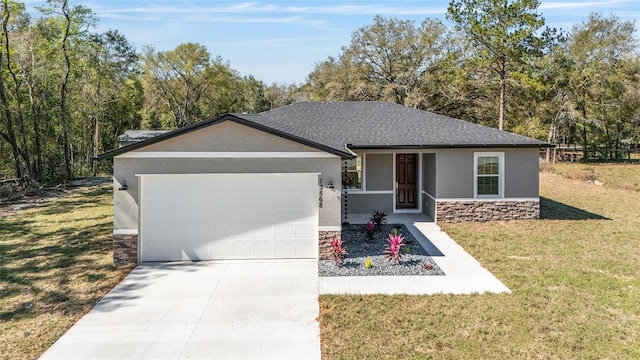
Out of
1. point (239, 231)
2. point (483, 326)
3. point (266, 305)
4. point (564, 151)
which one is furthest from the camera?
point (564, 151)

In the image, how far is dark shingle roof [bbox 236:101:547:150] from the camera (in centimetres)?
1313

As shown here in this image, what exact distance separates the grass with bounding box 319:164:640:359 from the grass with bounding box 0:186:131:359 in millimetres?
4457

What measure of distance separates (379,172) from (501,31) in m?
23.0

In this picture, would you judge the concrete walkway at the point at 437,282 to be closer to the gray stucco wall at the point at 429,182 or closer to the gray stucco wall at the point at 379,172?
the gray stucco wall at the point at 429,182

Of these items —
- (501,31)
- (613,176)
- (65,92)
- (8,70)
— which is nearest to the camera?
(8,70)

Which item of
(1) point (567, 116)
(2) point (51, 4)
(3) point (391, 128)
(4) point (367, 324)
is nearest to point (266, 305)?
(4) point (367, 324)

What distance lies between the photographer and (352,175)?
14734 mm

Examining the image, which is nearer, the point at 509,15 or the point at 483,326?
the point at 483,326

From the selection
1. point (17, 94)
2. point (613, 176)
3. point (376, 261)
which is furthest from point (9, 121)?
point (613, 176)

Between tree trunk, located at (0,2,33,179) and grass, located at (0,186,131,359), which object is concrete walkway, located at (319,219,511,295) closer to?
grass, located at (0,186,131,359)

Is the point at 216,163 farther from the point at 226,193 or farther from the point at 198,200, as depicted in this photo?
the point at 198,200

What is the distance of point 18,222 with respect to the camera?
1375cm

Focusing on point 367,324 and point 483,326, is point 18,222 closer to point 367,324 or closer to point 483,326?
point 367,324

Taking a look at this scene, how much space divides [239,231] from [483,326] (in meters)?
5.78
